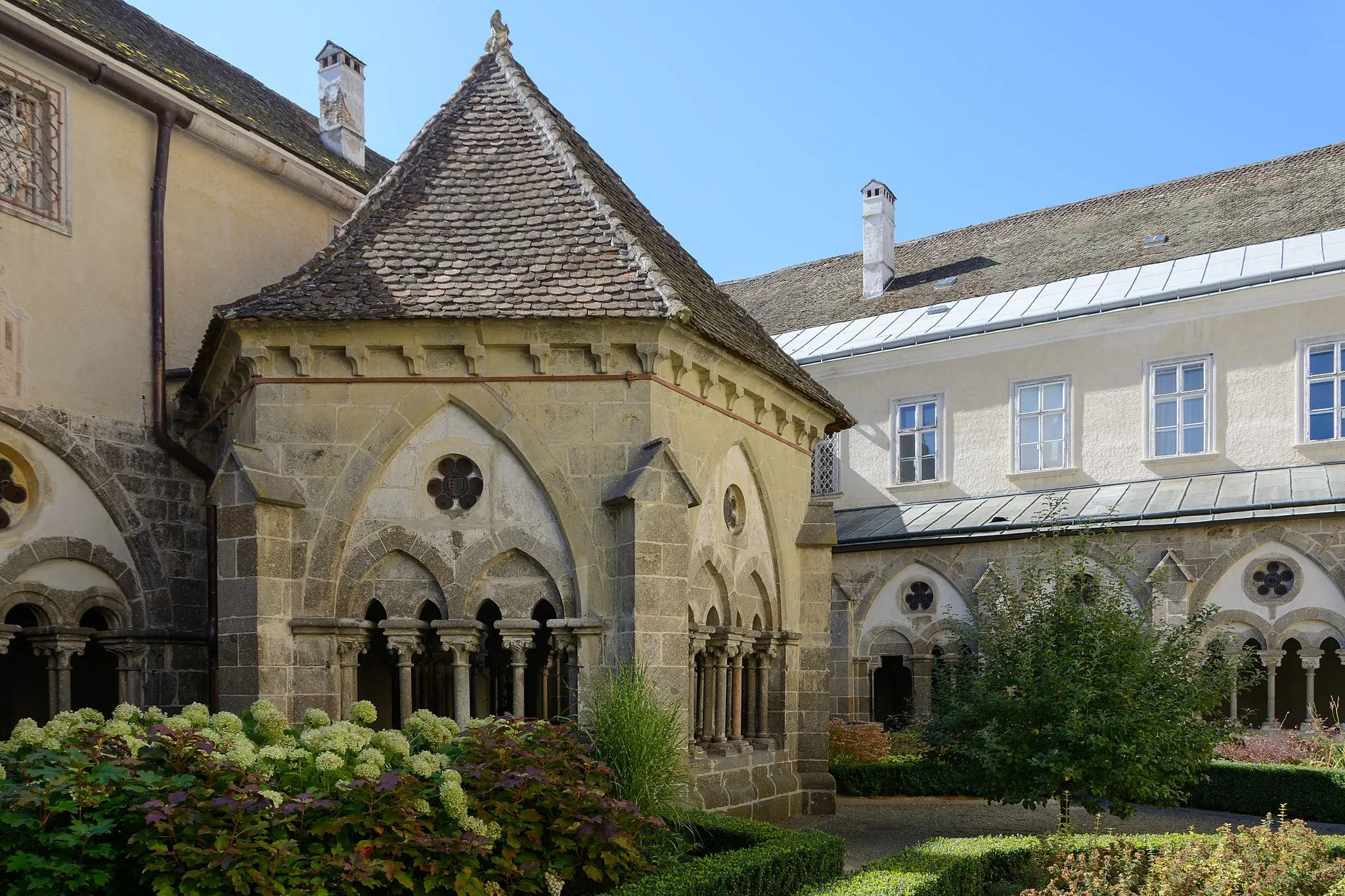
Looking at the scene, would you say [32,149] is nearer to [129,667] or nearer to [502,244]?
[502,244]

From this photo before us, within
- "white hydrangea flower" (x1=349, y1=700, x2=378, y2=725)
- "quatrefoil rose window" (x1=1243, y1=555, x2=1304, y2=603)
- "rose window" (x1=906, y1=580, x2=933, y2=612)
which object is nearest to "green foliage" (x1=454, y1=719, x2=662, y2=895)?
"white hydrangea flower" (x1=349, y1=700, x2=378, y2=725)

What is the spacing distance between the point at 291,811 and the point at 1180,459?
1734cm

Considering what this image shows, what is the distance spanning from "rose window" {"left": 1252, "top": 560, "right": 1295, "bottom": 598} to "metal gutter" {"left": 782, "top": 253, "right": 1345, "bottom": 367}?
486 centimetres

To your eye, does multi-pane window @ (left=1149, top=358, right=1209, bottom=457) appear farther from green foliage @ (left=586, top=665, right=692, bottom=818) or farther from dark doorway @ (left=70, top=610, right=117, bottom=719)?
dark doorway @ (left=70, top=610, right=117, bottom=719)

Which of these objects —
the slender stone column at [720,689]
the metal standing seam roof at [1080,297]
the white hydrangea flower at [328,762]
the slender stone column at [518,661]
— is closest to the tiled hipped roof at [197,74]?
the slender stone column at [518,661]

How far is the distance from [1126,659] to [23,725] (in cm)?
830

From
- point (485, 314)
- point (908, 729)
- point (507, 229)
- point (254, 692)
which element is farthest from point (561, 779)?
point (908, 729)

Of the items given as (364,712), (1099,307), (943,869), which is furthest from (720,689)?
(1099,307)

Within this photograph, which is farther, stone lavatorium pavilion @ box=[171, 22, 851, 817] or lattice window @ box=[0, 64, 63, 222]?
lattice window @ box=[0, 64, 63, 222]

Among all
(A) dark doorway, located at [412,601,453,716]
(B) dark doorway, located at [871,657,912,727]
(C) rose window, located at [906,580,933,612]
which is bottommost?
(B) dark doorway, located at [871,657,912,727]

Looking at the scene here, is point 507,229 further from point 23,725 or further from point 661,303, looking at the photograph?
point 23,725

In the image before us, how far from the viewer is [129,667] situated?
37.6ft

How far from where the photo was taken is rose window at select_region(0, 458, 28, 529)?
10695 mm

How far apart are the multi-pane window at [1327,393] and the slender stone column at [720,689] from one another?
40.8 feet
